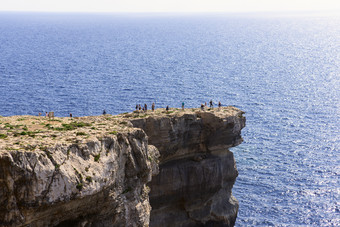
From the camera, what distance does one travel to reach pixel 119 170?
216ft

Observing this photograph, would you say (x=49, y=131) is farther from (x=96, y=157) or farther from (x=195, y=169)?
(x=195, y=169)

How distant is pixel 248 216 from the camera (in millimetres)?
109000

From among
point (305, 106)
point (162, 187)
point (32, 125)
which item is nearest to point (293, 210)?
point (162, 187)

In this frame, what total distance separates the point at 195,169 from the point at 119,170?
102ft

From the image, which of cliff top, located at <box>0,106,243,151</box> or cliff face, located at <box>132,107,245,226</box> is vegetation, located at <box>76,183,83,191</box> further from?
cliff face, located at <box>132,107,245,226</box>

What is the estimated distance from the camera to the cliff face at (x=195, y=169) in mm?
92125

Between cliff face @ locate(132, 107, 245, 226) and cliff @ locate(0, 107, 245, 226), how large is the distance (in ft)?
0.56

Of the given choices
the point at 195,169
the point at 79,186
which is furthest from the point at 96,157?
the point at 195,169

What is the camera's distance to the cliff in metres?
55.7

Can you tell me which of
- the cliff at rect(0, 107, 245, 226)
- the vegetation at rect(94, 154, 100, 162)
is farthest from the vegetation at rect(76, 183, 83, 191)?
the vegetation at rect(94, 154, 100, 162)

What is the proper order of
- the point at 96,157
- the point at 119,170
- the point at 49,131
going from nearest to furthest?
the point at 96,157
the point at 119,170
the point at 49,131

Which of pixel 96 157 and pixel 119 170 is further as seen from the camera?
pixel 119 170

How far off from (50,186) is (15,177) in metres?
3.63

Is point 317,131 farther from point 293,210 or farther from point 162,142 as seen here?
point 162,142
